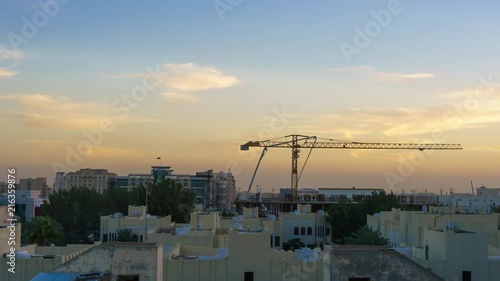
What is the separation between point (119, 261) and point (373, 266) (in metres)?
6.87

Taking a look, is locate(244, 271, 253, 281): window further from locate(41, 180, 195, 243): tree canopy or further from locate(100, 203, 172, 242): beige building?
locate(41, 180, 195, 243): tree canopy

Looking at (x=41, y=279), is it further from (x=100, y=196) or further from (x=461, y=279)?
(x=100, y=196)

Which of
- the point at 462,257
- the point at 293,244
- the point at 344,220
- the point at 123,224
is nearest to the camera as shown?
the point at 462,257

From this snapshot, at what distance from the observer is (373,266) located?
1720 cm

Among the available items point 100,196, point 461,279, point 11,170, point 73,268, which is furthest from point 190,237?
point 100,196

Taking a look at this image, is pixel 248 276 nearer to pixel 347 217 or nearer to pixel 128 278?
pixel 128 278

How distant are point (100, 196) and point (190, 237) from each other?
4071cm

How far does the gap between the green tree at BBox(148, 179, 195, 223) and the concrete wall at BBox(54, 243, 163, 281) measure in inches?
2214

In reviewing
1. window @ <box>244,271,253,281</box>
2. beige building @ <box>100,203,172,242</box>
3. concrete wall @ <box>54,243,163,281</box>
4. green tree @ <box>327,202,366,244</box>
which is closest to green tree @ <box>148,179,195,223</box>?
green tree @ <box>327,202,366,244</box>

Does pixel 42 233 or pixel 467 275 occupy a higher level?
pixel 42 233

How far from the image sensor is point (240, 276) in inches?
963

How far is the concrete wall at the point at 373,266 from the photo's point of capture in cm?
1714

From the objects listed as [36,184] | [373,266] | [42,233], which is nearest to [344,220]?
[42,233]

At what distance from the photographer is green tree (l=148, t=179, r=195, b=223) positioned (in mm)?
73938
